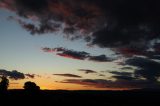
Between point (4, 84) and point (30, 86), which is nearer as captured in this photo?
point (30, 86)

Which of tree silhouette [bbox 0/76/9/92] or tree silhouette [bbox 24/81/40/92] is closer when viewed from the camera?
tree silhouette [bbox 24/81/40/92]

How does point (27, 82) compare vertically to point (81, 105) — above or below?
above

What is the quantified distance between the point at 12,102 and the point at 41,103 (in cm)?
1346

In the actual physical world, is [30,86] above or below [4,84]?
below

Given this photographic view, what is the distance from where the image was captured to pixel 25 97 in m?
119

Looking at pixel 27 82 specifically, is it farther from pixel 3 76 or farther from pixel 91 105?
pixel 91 105

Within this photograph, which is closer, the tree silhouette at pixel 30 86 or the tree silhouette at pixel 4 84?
the tree silhouette at pixel 30 86

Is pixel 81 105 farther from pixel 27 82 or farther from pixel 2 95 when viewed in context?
pixel 2 95

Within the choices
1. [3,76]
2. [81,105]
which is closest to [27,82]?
[3,76]

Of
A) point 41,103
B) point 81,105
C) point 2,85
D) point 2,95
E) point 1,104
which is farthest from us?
point 81,105

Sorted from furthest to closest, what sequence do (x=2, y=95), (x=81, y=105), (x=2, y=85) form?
(x=81, y=105)
(x=2, y=85)
(x=2, y=95)

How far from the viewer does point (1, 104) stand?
11112 cm

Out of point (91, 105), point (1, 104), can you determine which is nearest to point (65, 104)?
point (91, 105)

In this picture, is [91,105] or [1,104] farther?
[91,105]
